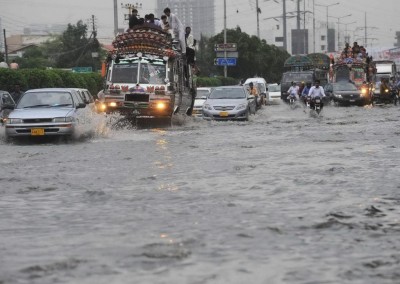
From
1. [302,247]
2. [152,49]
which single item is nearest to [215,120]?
[152,49]

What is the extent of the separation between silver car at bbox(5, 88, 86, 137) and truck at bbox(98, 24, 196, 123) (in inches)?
170

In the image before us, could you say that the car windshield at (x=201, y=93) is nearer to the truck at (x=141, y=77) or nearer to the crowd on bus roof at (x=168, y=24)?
the crowd on bus roof at (x=168, y=24)

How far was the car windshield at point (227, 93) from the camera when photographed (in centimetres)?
2994

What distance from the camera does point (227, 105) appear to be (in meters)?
28.7

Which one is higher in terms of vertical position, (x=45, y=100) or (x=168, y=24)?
(x=168, y=24)

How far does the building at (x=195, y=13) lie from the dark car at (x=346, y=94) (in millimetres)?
113873

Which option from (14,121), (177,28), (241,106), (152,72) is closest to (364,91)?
(241,106)

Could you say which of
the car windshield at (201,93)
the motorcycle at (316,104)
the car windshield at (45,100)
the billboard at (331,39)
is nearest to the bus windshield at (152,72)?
the car windshield at (45,100)

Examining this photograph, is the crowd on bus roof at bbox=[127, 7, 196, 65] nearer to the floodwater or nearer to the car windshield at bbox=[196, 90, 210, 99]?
the car windshield at bbox=[196, 90, 210, 99]

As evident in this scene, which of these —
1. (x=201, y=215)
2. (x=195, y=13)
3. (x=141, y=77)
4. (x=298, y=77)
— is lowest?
(x=201, y=215)

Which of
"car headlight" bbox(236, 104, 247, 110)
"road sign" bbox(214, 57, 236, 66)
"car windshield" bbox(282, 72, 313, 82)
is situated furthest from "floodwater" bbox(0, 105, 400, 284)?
"road sign" bbox(214, 57, 236, 66)

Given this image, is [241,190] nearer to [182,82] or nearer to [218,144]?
[218,144]

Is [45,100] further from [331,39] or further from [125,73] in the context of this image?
[331,39]

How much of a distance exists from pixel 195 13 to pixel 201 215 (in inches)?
6477
